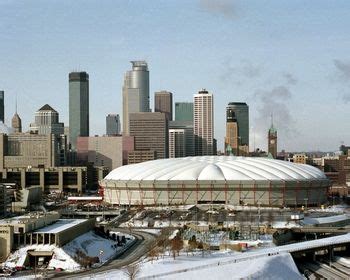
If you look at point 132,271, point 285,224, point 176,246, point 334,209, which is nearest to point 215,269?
point 132,271

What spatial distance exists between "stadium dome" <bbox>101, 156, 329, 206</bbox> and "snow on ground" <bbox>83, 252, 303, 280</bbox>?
186 feet

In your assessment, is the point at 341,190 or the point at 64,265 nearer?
the point at 64,265

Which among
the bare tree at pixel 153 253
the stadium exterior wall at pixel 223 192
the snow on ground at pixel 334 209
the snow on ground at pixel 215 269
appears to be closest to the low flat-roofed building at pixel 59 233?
the bare tree at pixel 153 253

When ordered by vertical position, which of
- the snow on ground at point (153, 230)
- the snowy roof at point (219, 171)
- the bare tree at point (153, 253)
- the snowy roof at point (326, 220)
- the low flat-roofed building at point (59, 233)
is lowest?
the snow on ground at point (153, 230)

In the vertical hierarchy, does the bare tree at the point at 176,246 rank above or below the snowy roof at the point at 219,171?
below

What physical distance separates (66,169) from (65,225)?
9956 centimetres

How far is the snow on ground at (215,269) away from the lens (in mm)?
56812

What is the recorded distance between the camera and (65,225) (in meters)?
76.2

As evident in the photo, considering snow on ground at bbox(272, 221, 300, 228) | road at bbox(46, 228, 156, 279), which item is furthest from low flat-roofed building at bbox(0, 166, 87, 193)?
snow on ground at bbox(272, 221, 300, 228)

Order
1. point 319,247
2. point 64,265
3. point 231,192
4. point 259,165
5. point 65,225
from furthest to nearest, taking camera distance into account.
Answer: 1. point 259,165
2. point 231,192
3. point 65,225
4. point 319,247
5. point 64,265

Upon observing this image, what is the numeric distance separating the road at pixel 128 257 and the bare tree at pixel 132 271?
2.13 m

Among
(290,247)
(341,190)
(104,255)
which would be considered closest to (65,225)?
(104,255)

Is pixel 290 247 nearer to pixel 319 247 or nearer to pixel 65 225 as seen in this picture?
pixel 319 247

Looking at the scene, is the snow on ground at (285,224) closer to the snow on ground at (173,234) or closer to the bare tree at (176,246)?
the snow on ground at (173,234)
